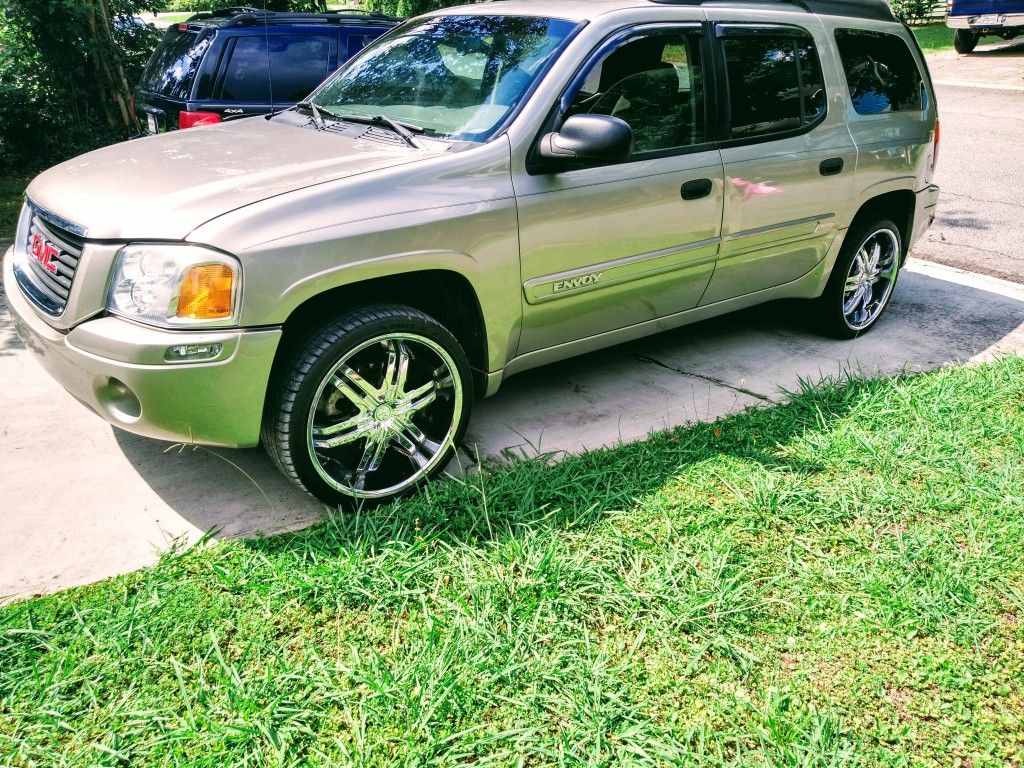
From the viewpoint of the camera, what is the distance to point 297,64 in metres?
7.26

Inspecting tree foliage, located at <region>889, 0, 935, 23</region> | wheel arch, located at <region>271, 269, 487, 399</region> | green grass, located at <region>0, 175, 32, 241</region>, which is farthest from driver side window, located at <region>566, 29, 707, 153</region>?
tree foliage, located at <region>889, 0, 935, 23</region>

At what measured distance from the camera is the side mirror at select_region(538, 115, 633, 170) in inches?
131

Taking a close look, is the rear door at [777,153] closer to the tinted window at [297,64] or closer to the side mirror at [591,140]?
the side mirror at [591,140]

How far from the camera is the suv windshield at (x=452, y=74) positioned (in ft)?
11.7

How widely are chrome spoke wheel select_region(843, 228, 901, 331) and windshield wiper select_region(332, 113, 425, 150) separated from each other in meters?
2.87

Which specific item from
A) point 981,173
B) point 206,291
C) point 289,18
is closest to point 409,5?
point 289,18

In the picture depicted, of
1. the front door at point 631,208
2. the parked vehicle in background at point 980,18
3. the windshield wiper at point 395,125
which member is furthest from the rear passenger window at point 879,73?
the parked vehicle in background at point 980,18

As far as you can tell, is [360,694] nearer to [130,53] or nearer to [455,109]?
[455,109]

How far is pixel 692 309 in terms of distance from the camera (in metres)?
4.40

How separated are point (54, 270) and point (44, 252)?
0.14 m

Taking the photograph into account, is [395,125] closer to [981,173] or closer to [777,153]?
[777,153]

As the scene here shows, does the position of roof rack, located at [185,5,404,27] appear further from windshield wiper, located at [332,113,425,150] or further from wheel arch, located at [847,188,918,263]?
wheel arch, located at [847,188,918,263]

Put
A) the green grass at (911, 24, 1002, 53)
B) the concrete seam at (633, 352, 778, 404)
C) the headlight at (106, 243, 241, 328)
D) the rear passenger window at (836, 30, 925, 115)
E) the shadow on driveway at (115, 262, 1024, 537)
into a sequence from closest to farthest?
the headlight at (106, 243, 241, 328) → the shadow on driveway at (115, 262, 1024, 537) → the concrete seam at (633, 352, 778, 404) → the rear passenger window at (836, 30, 925, 115) → the green grass at (911, 24, 1002, 53)

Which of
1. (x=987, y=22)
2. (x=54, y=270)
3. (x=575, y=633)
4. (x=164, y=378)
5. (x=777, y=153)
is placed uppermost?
(x=987, y=22)
